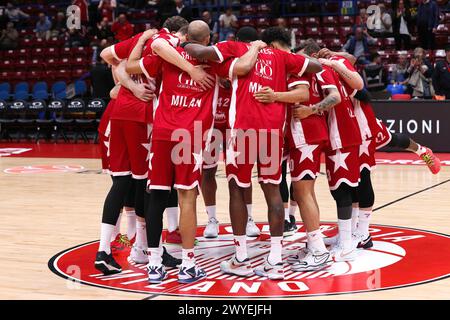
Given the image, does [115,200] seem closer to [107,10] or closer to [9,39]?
[107,10]

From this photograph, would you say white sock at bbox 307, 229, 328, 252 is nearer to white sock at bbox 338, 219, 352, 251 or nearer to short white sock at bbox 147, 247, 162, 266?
white sock at bbox 338, 219, 352, 251

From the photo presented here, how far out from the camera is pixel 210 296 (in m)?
5.02

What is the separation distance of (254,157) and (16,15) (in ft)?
65.3

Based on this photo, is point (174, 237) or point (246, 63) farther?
point (174, 237)

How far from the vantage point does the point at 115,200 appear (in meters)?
5.78

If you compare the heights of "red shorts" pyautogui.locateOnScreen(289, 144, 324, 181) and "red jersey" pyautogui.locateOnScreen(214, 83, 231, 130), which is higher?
"red jersey" pyautogui.locateOnScreen(214, 83, 231, 130)

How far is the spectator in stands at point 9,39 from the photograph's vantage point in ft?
74.2

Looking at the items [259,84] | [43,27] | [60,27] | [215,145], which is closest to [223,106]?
[215,145]

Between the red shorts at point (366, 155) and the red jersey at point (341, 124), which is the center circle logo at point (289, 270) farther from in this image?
the red jersey at point (341, 124)

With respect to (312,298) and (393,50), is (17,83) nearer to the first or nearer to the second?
(393,50)

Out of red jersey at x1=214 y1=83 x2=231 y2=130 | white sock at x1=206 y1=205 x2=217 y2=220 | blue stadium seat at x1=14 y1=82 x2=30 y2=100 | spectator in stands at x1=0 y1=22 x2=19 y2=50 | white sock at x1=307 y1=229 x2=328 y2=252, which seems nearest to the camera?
white sock at x1=307 y1=229 x2=328 y2=252

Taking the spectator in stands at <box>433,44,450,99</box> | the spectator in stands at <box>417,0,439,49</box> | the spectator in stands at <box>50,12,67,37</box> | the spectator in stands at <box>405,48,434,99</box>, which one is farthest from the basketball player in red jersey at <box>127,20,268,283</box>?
the spectator in stands at <box>50,12,67,37</box>

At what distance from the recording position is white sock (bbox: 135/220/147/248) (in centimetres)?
604

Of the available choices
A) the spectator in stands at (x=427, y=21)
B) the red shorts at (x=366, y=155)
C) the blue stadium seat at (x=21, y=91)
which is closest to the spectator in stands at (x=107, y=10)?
the blue stadium seat at (x=21, y=91)
